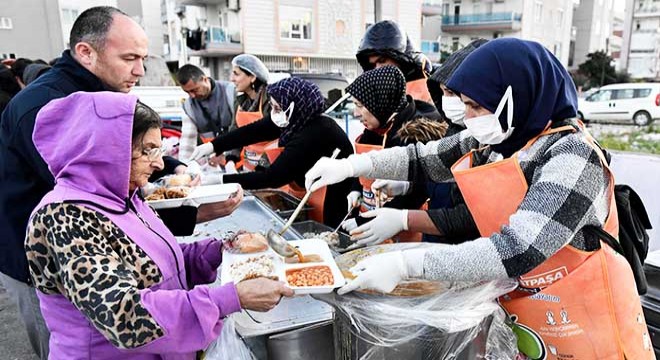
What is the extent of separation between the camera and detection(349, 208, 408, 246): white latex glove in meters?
1.67

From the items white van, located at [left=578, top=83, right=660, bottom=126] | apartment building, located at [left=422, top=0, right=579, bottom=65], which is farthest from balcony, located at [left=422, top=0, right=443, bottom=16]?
white van, located at [left=578, top=83, right=660, bottom=126]

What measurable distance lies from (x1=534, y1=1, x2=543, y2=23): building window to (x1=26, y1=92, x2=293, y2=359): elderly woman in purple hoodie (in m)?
29.5

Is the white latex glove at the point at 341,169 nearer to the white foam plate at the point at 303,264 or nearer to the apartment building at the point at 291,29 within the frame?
the white foam plate at the point at 303,264

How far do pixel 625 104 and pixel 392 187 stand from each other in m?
15.4

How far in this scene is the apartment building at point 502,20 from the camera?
25125 mm

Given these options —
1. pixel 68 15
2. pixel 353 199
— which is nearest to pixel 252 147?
pixel 353 199

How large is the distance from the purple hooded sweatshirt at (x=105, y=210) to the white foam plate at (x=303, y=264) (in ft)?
0.49

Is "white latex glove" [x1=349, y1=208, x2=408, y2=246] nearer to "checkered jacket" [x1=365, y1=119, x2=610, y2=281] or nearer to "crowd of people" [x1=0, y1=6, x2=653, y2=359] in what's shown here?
"crowd of people" [x1=0, y1=6, x2=653, y2=359]

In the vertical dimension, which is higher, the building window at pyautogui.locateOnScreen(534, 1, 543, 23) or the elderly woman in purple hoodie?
the building window at pyautogui.locateOnScreen(534, 1, 543, 23)

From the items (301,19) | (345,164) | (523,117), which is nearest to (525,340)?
(523,117)

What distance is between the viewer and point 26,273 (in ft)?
5.57

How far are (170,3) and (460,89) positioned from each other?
92.2 feet

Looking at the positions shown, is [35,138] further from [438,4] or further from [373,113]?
[438,4]

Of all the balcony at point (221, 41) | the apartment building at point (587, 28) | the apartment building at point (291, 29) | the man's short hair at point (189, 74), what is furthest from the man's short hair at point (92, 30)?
the apartment building at point (587, 28)
